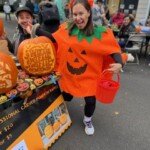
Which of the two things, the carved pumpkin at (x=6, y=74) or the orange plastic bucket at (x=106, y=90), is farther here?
the orange plastic bucket at (x=106, y=90)

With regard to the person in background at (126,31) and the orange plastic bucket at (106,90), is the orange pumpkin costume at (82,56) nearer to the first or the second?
the orange plastic bucket at (106,90)

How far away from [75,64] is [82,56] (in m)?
0.13

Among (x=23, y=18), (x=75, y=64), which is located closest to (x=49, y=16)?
(x=23, y=18)

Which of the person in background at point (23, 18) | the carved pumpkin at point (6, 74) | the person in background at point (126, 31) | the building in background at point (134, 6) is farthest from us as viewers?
the building in background at point (134, 6)

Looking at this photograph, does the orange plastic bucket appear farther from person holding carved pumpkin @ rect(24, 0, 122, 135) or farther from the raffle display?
the raffle display

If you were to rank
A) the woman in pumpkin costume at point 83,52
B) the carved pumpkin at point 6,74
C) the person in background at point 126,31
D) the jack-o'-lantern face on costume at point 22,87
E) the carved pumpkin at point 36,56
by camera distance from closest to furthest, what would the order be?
1. the carved pumpkin at point 6,74
2. the jack-o'-lantern face on costume at point 22,87
3. the carved pumpkin at point 36,56
4. the woman in pumpkin costume at point 83,52
5. the person in background at point 126,31

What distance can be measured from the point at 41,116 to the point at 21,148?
404mm

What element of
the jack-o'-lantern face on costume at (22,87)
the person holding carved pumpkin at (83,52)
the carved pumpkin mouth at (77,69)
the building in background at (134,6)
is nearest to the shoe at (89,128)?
the person holding carved pumpkin at (83,52)

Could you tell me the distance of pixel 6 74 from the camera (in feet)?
6.06

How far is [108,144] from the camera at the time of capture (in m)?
2.62

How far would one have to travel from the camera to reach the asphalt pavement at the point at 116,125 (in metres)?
2.60

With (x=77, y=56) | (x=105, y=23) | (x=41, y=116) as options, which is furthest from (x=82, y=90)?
(x=105, y=23)

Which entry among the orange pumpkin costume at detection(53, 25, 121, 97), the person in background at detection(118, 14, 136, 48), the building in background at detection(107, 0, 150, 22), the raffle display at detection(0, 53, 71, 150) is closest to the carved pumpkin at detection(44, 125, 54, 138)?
the raffle display at detection(0, 53, 71, 150)

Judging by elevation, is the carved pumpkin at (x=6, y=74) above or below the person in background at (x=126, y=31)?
above
